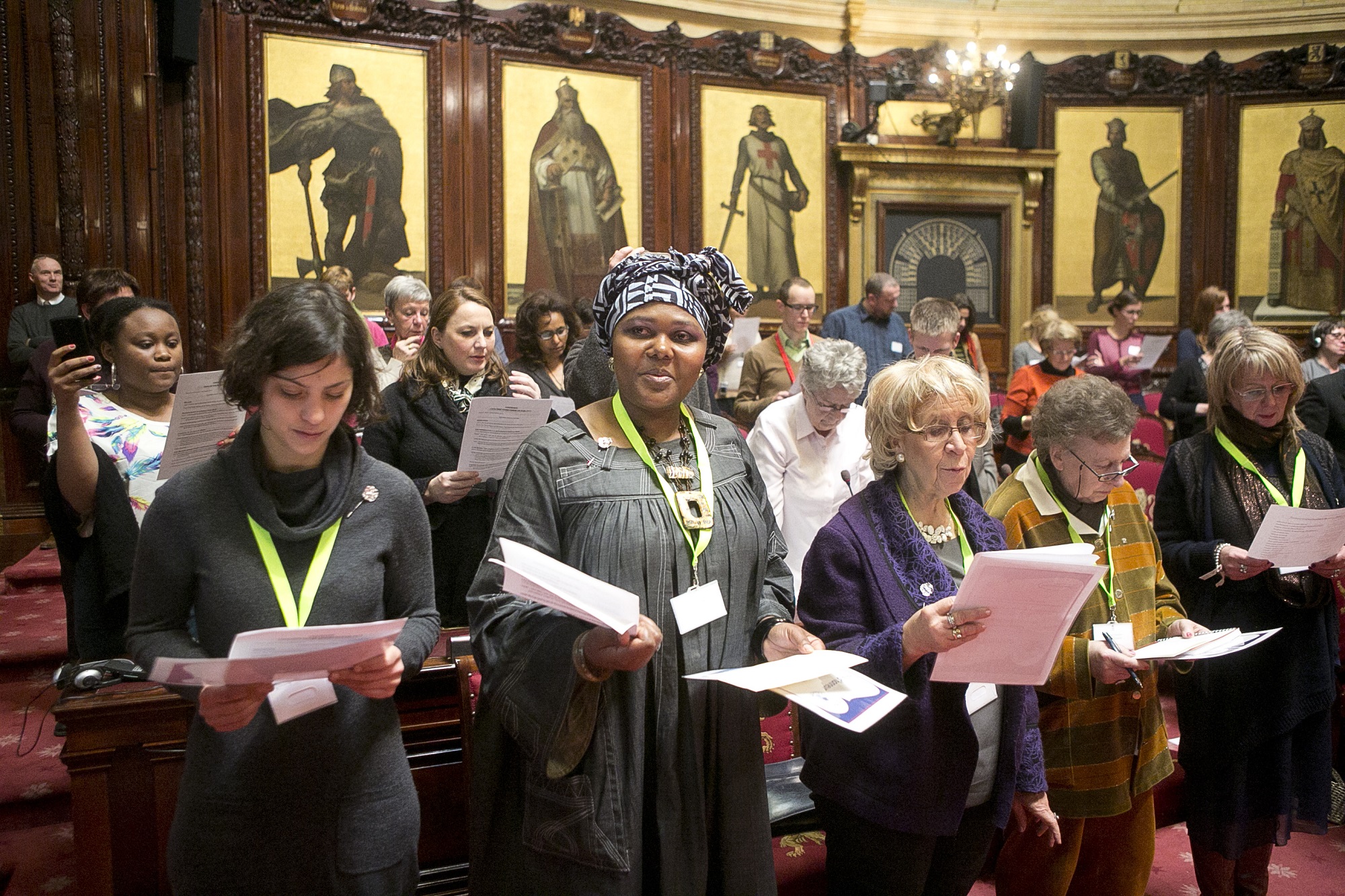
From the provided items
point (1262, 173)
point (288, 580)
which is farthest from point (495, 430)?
point (1262, 173)

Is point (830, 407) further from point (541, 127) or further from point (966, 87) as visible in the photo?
point (966, 87)

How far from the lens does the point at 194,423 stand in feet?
7.80

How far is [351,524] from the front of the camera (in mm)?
1607

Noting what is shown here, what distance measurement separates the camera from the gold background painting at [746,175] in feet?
28.1

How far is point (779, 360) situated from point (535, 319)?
1.59 m

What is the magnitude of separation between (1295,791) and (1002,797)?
52.5 inches

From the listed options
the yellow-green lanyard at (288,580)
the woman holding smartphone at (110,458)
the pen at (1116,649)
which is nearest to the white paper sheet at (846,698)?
the yellow-green lanyard at (288,580)

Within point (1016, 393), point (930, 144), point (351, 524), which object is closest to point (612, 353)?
point (351, 524)

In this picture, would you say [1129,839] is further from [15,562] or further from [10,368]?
[10,368]

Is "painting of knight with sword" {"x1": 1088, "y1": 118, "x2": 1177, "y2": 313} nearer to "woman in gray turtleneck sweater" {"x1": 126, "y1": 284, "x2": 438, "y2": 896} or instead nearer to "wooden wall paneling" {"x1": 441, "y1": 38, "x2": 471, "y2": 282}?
"wooden wall paneling" {"x1": 441, "y1": 38, "x2": 471, "y2": 282}

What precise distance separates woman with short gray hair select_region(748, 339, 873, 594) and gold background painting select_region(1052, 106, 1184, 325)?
22.8 feet

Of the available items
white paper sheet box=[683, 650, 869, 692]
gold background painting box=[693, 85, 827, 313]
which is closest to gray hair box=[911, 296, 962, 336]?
white paper sheet box=[683, 650, 869, 692]

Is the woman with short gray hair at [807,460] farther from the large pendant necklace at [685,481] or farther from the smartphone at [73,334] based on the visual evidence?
the smartphone at [73,334]

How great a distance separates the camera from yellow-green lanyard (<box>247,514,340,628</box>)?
4.99 feet
